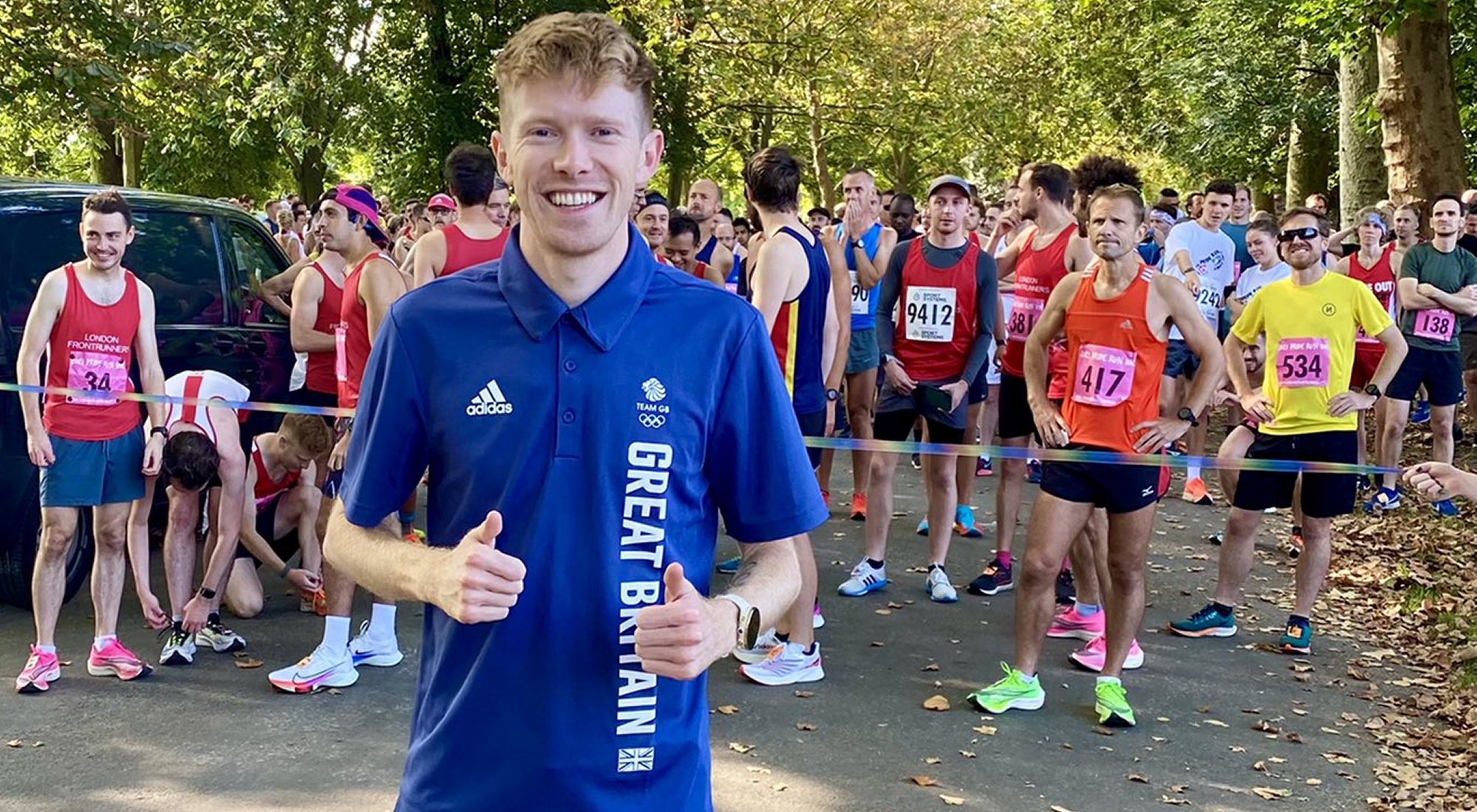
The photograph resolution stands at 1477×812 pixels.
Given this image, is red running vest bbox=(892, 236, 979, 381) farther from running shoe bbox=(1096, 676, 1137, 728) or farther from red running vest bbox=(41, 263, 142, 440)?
red running vest bbox=(41, 263, 142, 440)

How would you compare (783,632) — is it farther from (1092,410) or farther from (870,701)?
(1092,410)

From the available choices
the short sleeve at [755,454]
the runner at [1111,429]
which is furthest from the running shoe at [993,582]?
the short sleeve at [755,454]

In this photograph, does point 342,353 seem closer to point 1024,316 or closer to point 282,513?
point 282,513

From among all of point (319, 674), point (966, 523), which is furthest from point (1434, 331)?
point (319, 674)

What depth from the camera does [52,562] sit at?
6730 millimetres

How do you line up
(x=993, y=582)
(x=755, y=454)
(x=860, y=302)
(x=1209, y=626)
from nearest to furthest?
(x=755, y=454) < (x=1209, y=626) < (x=993, y=582) < (x=860, y=302)

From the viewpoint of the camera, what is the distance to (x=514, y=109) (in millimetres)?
2295

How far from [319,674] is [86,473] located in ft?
4.48

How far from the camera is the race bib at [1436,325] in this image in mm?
12078

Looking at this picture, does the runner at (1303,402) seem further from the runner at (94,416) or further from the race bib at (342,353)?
the runner at (94,416)

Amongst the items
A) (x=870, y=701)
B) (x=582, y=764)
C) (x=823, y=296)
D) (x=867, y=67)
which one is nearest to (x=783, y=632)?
(x=870, y=701)

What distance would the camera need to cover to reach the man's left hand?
2.06m

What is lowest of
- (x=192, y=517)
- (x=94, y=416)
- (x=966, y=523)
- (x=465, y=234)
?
(x=966, y=523)

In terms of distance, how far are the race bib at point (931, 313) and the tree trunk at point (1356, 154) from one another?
10.7 meters
